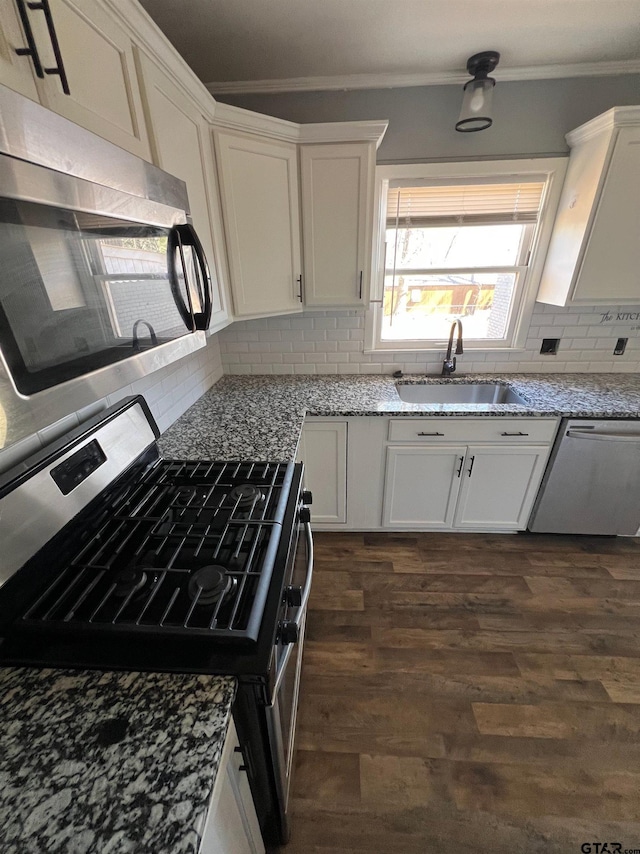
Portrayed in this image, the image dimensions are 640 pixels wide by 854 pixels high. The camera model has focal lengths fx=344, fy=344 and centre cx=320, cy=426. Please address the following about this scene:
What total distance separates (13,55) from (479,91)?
195cm

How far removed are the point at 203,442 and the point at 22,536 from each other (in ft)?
2.63

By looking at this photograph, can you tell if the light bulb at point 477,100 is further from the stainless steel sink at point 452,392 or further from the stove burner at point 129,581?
the stove burner at point 129,581

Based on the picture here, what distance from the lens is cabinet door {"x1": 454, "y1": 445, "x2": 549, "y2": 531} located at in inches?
76.3

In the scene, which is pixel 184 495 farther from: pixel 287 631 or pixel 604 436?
pixel 604 436

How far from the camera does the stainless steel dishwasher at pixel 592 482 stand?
1.83 m

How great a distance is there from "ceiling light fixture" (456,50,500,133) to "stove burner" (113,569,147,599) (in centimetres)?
237

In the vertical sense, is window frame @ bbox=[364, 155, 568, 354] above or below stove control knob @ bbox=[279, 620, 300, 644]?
above

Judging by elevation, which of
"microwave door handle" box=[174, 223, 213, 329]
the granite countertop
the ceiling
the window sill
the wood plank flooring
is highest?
the ceiling

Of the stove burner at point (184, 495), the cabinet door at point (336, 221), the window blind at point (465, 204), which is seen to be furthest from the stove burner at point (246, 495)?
the window blind at point (465, 204)

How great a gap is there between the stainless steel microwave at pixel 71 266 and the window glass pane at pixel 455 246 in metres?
1.63

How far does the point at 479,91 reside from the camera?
1.66 m

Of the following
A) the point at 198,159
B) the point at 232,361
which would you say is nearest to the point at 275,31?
the point at 198,159

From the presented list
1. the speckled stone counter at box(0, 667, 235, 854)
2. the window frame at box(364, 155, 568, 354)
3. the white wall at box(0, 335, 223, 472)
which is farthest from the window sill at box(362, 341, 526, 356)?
the speckled stone counter at box(0, 667, 235, 854)

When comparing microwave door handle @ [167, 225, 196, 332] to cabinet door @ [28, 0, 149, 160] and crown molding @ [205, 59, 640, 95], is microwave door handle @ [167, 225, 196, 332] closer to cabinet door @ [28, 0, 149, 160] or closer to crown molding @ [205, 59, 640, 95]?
cabinet door @ [28, 0, 149, 160]
